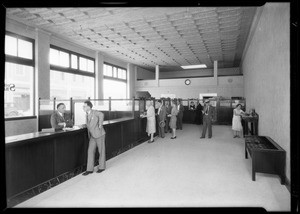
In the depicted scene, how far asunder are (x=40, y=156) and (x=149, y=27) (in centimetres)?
599

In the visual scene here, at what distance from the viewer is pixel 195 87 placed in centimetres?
1460

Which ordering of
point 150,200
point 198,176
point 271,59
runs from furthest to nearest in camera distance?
point 271,59 < point 198,176 < point 150,200

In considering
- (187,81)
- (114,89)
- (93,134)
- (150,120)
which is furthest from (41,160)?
(187,81)

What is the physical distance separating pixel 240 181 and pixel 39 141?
3.64m

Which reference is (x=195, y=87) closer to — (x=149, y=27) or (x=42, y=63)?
(x=149, y=27)

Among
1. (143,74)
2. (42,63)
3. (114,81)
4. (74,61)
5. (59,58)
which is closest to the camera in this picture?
(42,63)

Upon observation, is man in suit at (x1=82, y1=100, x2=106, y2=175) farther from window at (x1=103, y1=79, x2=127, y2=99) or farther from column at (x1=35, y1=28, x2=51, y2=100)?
window at (x1=103, y1=79, x2=127, y2=99)

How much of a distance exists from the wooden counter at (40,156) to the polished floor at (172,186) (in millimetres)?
275

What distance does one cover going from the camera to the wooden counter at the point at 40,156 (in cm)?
304

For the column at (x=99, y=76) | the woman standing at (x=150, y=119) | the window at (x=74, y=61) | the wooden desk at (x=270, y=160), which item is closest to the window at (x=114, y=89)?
the column at (x=99, y=76)

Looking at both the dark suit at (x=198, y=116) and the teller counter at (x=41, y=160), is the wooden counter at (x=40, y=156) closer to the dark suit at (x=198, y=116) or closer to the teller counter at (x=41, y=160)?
the teller counter at (x=41, y=160)
